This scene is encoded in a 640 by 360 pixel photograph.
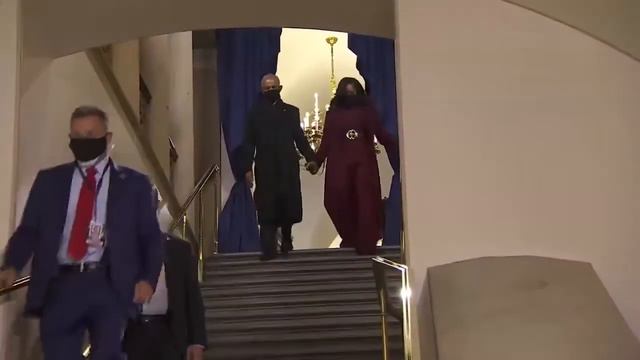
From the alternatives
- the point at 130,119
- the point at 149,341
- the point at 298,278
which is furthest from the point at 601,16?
the point at 130,119

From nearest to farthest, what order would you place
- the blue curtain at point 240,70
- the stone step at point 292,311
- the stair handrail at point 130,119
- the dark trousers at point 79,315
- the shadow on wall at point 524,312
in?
1. the shadow on wall at point 524,312
2. the dark trousers at point 79,315
3. the stair handrail at point 130,119
4. the stone step at point 292,311
5. the blue curtain at point 240,70

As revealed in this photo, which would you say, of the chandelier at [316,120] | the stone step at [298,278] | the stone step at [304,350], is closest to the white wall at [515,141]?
the stone step at [304,350]

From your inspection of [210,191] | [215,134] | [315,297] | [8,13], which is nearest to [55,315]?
[8,13]

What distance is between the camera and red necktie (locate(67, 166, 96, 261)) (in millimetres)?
3498

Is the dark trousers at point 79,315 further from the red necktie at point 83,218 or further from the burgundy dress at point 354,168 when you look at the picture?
the burgundy dress at point 354,168

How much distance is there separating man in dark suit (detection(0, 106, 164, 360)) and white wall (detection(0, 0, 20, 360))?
52 cm

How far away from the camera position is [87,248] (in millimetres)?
3504

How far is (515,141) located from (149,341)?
6.53 ft

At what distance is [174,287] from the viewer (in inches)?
163

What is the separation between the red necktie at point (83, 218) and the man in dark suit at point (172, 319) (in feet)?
2.10

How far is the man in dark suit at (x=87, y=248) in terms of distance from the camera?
345 cm

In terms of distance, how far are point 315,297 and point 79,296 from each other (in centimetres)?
315

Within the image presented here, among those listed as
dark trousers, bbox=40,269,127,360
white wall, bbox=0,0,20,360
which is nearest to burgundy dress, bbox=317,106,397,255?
white wall, bbox=0,0,20,360

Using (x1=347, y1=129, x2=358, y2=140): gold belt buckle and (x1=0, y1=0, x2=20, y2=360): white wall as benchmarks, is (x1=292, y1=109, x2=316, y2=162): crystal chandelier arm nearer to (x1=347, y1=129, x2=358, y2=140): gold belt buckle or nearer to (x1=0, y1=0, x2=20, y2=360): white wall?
(x1=347, y1=129, x2=358, y2=140): gold belt buckle
